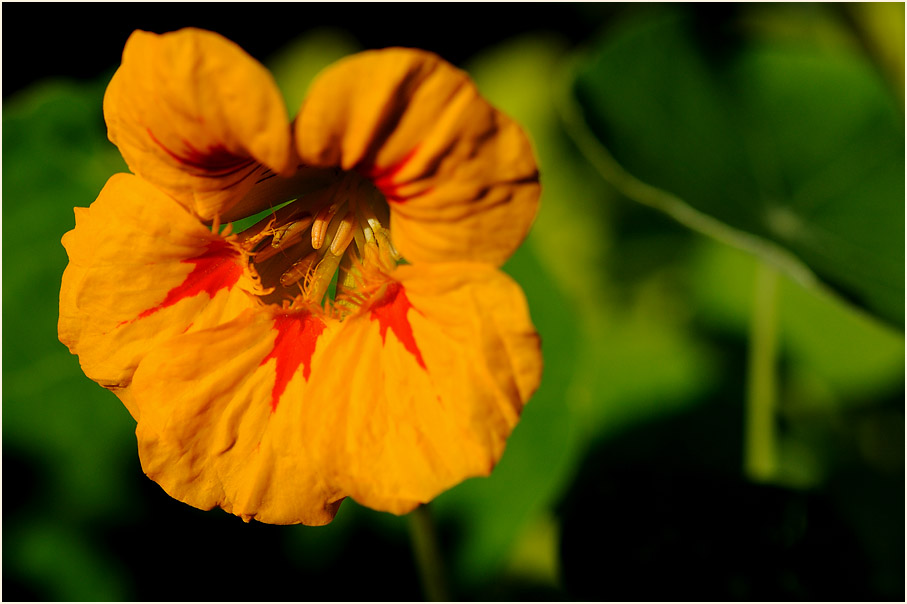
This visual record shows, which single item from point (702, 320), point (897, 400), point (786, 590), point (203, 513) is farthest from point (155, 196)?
point (897, 400)

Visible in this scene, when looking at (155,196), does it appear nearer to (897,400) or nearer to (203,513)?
(203,513)

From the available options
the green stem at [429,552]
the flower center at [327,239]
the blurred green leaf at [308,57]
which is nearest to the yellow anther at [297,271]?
the flower center at [327,239]

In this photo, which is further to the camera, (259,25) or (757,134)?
(259,25)

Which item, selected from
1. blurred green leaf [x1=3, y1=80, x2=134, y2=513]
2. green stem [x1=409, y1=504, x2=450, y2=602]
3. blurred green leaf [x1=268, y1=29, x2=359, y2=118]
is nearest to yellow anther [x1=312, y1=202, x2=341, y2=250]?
green stem [x1=409, y1=504, x2=450, y2=602]

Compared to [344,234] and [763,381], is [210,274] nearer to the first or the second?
[344,234]

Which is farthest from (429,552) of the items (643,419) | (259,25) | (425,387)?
(259,25)
